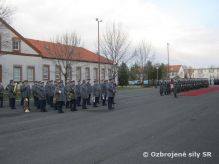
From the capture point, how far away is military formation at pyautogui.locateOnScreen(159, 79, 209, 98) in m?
33.9

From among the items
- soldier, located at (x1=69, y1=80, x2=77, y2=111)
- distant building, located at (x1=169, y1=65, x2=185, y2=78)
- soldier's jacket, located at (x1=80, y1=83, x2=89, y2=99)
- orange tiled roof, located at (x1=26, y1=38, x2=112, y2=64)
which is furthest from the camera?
distant building, located at (x1=169, y1=65, x2=185, y2=78)

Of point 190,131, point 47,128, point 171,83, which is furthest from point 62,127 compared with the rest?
point 171,83

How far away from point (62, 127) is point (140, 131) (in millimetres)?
3203

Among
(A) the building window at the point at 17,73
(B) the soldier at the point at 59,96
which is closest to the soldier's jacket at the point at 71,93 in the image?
(B) the soldier at the point at 59,96

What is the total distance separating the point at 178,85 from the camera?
39625 millimetres

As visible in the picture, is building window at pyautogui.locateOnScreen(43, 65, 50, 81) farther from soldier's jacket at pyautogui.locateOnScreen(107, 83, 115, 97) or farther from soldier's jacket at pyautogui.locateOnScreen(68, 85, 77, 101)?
soldier's jacket at pyautogui.locateOnScreen(107, 83, 115, 97)

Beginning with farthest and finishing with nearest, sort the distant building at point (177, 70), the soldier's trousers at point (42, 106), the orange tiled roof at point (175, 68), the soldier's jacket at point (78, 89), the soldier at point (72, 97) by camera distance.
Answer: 1. the orange tiled roof at point (175, 68)
2. the distant building at point (177, 70)
3. the soldier's jacket at point (78, 89)
4. the soldier's trousers at point (42, 106)
5. the soldier at point (72, 97)

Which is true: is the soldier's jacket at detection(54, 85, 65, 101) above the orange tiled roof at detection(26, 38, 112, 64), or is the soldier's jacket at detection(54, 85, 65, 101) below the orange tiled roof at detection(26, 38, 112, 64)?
below

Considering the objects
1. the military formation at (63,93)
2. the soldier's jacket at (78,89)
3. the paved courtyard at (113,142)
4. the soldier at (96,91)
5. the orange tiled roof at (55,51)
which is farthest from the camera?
the orange tiled roof at (55,51)

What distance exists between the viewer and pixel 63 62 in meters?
48.4

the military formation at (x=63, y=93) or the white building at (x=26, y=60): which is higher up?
the white building at (x=26, y=60)

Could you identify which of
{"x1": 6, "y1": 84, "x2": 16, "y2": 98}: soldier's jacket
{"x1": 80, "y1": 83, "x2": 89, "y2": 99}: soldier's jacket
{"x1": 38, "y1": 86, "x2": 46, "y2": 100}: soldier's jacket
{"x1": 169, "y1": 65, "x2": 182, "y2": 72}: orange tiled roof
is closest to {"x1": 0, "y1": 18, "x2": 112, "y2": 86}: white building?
{"x1": 6, "y1": 84, "x2": 16, "y2": 98}: soldier's jacket

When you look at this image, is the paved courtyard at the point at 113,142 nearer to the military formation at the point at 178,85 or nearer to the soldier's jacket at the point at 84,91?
the soldier's jacket at the point at 84,91

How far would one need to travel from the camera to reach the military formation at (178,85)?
3394 cm
